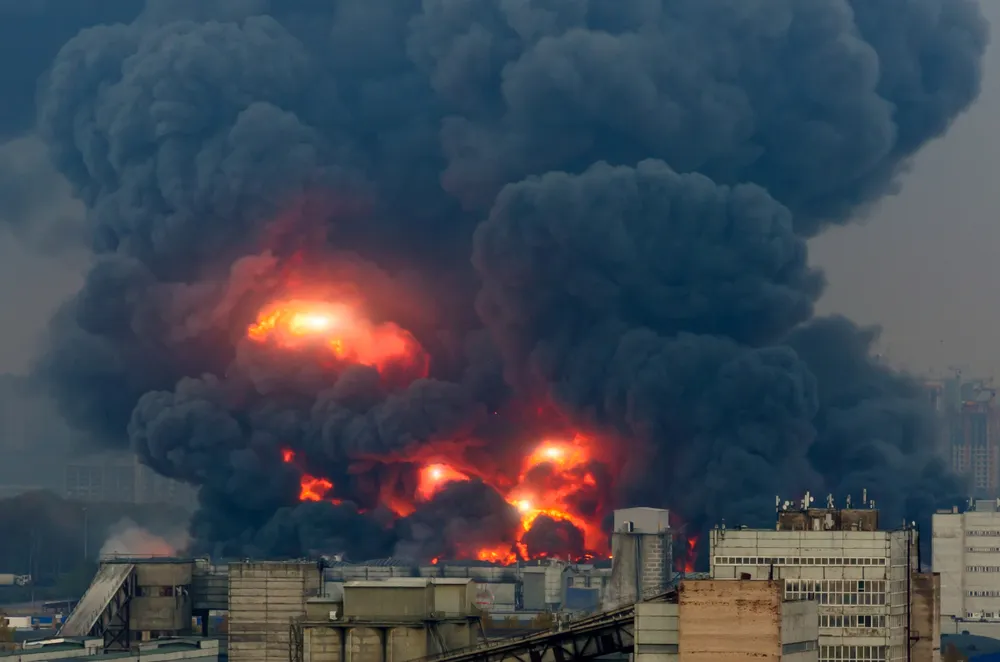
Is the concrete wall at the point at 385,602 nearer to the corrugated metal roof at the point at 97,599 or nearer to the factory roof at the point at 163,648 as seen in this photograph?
Result: the factory roof at the point at 163,648

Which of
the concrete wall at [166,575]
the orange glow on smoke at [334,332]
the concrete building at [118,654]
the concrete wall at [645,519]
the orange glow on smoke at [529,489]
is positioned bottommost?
the concrete building at [118,654]

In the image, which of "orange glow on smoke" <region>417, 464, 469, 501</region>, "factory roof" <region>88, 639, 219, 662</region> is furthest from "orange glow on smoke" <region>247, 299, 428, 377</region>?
"factory roof" <region>88, 639, 219, 662</region>

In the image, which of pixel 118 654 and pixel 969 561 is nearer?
pixel 118 654

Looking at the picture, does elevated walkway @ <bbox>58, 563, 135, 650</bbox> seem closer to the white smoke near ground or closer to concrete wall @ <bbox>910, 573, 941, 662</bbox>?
the white smoke near ground

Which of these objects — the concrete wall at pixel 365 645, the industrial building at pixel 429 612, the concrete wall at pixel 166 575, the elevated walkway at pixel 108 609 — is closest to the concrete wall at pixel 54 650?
the industrial building at pixel 429 612

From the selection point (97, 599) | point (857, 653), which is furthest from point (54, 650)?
point (857, 653)

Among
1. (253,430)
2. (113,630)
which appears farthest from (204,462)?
(113,630)

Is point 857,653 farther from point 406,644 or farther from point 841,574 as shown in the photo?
point 406,644

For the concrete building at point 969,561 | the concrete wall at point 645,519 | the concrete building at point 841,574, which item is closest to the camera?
the concrete building at point 841,574
